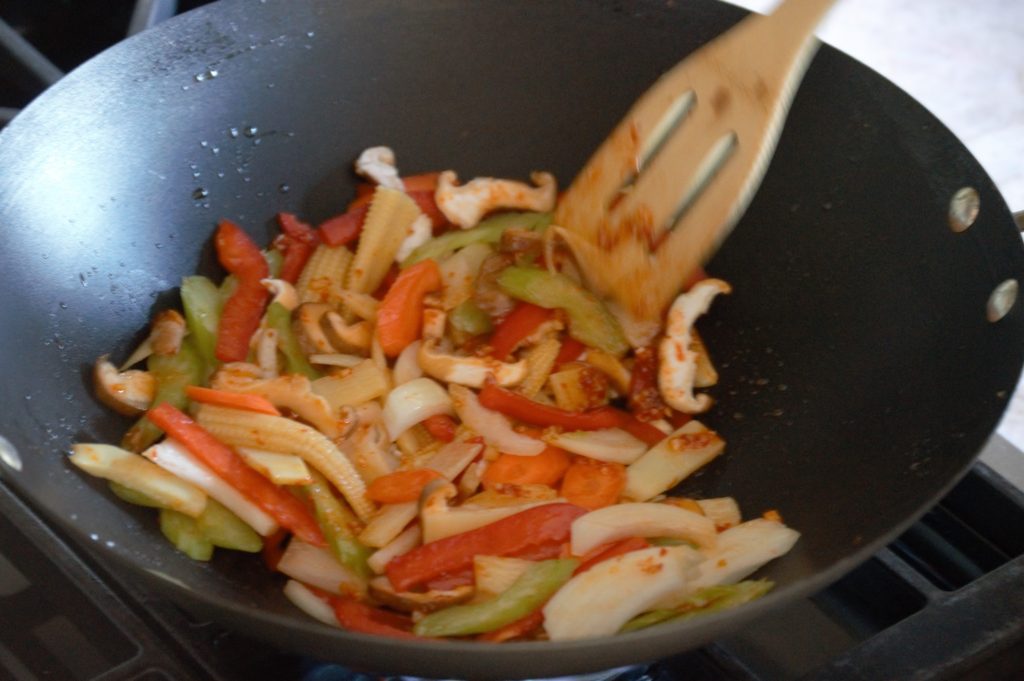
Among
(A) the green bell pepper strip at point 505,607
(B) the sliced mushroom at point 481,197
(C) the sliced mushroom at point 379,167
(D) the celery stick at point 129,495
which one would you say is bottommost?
(A) the green bell pepper strip at point 505,607

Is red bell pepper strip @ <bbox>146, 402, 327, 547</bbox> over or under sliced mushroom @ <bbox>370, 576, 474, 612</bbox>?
over

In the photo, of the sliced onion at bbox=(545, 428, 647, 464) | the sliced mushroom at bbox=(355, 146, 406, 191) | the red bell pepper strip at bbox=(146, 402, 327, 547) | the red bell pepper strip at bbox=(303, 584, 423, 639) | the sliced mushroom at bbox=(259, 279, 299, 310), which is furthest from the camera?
the sliced mushroom at bbox=(355, 146, 406, 191)

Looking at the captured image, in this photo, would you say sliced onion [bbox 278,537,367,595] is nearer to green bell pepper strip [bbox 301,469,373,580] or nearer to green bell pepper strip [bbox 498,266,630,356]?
green bell pepper strip [bbox 301,469,373,580]

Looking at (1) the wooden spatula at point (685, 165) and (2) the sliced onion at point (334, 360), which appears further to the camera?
(2) the sliced onion at point (334, 360)

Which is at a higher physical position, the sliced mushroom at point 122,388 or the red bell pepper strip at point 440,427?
the sliced mushroom at point 122,388

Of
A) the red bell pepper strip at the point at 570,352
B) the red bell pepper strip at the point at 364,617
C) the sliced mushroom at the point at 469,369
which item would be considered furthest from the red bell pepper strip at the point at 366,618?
the red bell pepper strip at the point at 570,352

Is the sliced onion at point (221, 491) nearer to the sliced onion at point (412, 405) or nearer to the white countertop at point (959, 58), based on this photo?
the sliced onion at point (412, 405)

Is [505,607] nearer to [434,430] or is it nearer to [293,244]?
[434,430]

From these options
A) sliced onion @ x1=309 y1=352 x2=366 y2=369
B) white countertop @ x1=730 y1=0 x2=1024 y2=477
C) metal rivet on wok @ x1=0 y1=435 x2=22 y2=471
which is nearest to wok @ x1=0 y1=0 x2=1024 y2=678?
metal rivet on wok @ x1=0 y1=435 x2=22 y2=471

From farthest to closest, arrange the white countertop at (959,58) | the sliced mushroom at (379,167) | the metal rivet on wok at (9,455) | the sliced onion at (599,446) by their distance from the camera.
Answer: the white countertop at (959,58) < the sliced mushroom at (379,167) < the sliced onion at (599,446) < the metal rivet on wok at (9,455)
